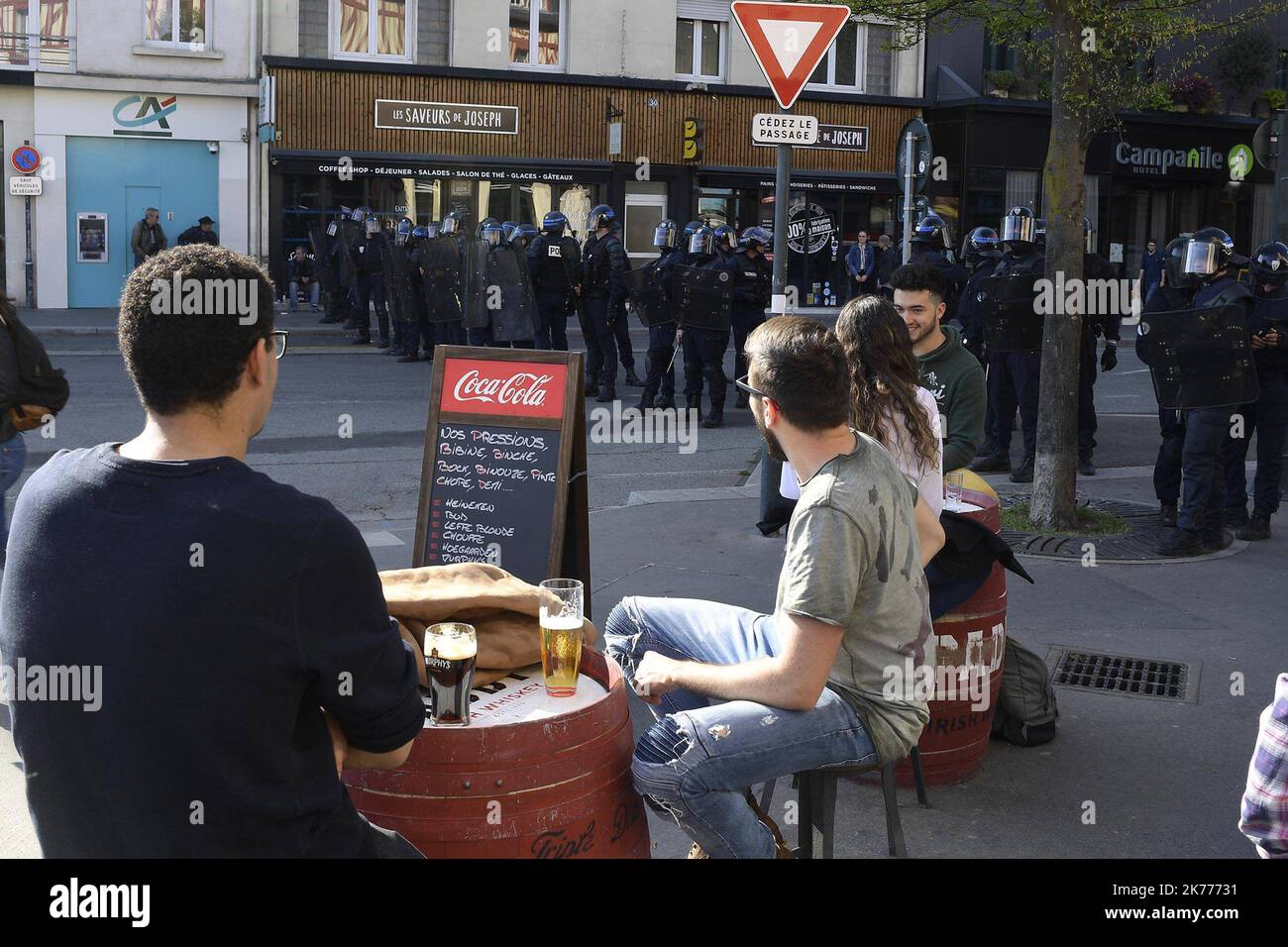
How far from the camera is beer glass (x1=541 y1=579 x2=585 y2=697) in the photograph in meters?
3.33

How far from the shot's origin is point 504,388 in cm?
561

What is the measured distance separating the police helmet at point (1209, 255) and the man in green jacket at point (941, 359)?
2.99 m

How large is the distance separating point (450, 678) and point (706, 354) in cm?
1080

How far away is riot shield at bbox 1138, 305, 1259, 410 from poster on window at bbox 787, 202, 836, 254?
71.1 feet

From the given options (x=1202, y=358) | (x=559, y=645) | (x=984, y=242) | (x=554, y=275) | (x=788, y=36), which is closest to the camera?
(x=559, y=645)

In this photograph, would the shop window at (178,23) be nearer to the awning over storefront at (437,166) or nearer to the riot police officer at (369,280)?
the awning over storefront at (437,166)

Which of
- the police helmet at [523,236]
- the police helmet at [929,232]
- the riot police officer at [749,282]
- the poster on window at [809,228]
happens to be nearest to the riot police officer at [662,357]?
the riot police officer at [749,282]

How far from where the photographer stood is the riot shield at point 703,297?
533 inches

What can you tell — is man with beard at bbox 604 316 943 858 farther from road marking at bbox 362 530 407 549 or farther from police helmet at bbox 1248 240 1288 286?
police helmet at bbox 1248 240 1288 286

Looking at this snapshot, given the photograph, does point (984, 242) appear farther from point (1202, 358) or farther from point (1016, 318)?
point (1202, 358)

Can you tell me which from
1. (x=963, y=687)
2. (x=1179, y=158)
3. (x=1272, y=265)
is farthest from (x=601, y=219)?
(x=1179, y=158)

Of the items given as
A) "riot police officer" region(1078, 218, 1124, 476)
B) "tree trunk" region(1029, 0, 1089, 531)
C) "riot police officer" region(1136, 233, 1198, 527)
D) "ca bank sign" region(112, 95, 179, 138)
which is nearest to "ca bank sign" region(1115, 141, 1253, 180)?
"ca bank sign" region(112, 95, 179, 138)
